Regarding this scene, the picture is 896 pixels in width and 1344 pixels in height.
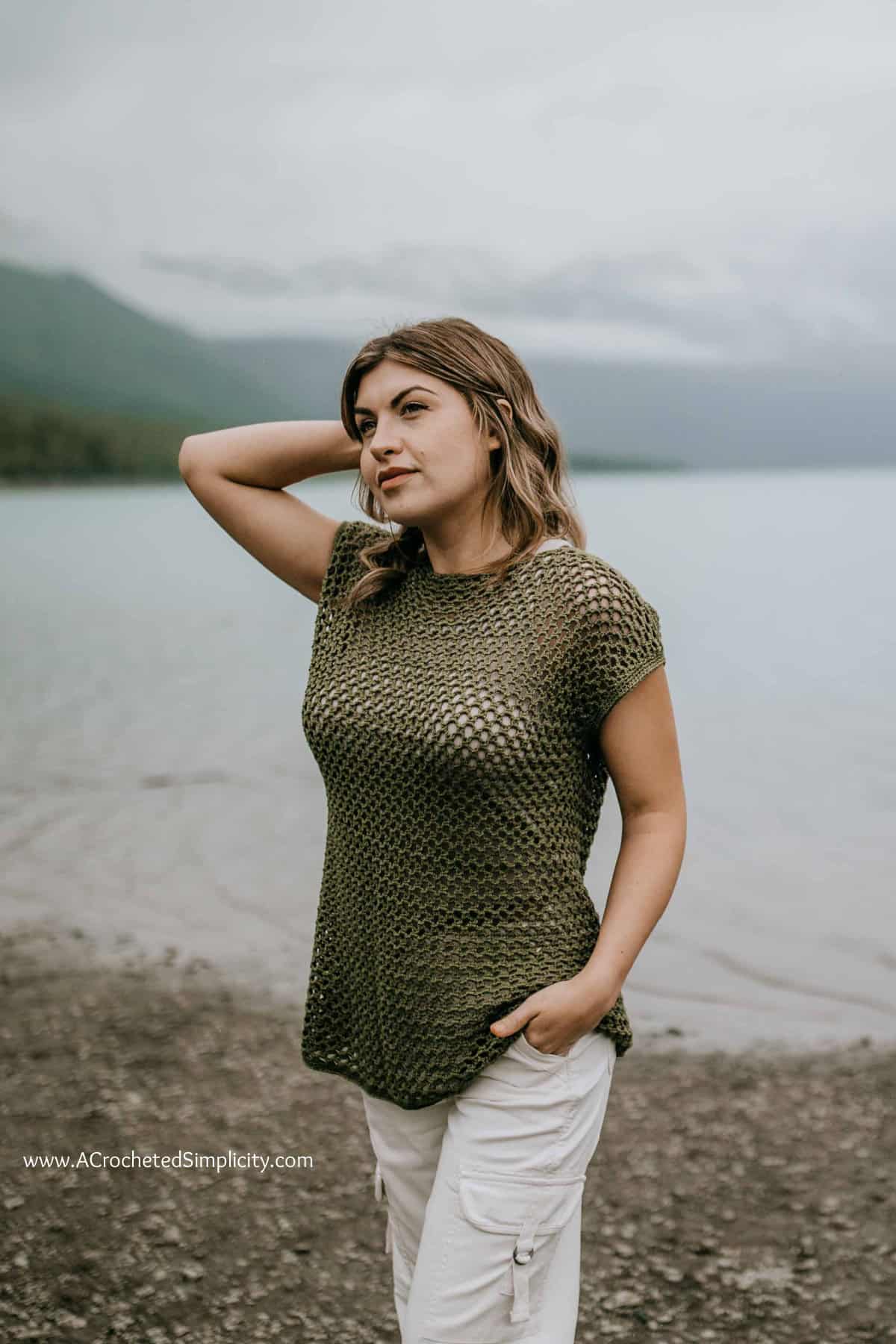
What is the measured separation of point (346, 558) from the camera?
2.18 metres

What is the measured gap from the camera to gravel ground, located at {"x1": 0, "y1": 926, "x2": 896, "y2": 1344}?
3.05 meters

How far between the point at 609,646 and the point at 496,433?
0.39 metres

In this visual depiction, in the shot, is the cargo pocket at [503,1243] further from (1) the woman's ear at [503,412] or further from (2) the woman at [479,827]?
(1) the woman's ear at [503,412]

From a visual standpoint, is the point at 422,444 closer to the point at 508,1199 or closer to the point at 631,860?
the point at 631,860

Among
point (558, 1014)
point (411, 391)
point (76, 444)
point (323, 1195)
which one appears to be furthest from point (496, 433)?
point (76, 444)

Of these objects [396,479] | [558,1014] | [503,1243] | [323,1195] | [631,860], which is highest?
[396,479]

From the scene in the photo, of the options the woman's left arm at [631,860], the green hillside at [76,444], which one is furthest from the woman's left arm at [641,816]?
the green hillside at [76,444]

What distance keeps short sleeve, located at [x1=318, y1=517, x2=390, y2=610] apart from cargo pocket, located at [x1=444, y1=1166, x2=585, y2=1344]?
0.88m

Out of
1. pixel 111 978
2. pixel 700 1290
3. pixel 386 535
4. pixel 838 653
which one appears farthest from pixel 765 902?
pixel 838 653

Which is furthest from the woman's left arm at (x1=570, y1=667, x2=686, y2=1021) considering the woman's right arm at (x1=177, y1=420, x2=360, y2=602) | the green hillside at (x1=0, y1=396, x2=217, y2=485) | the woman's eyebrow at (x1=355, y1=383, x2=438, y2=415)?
the green hillside at (x1=0, y1=396, x2=217, y2=485)

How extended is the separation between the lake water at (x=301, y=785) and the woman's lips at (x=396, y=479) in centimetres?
37

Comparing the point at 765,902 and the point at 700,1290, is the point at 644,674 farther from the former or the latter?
the point at 765,902

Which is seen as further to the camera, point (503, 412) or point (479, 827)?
point (503, 412)

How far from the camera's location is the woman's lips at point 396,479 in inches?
77.8
